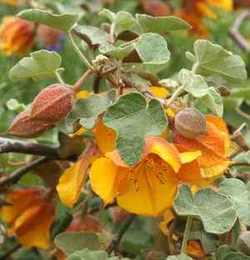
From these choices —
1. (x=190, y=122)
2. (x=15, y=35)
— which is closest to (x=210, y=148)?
(x=190, y=122)

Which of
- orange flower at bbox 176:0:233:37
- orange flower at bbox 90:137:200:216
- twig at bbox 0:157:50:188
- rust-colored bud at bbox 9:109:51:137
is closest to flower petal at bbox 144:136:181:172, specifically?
orange flower at bbox 90:137:200:216

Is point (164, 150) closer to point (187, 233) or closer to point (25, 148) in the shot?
point (187, 233)

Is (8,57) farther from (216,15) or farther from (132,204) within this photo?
(132,204)

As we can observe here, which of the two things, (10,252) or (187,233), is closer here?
(187,233)

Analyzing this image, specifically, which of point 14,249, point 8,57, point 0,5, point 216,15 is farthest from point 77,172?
point 0,5

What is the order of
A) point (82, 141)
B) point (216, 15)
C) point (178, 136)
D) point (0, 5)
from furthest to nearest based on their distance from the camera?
point (0, 5) < point (216, 15) < point (82, 141) < point (178, 136)

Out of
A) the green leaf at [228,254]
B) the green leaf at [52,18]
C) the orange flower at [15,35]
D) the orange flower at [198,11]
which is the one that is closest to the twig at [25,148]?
the green leaf at [52,18]

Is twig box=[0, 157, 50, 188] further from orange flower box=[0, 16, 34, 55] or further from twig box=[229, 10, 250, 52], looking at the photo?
twig box=[229, 10, 250, 52]
